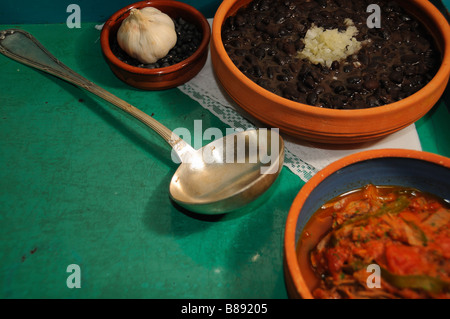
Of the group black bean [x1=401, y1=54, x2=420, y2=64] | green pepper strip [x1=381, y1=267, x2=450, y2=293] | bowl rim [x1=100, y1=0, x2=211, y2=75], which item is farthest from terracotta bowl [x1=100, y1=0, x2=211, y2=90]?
green pepper strip [x1=381, y1=267, x2=450, y2=293]

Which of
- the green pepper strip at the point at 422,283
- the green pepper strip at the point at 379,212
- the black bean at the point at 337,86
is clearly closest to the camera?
the green pepper strip at the point at 422,283

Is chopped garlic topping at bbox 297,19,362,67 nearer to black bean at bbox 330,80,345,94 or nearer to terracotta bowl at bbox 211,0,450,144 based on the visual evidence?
black bean at bbox 330,80,345,94

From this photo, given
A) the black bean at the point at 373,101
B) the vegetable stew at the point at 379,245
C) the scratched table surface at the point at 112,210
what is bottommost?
the scratched table surface at the point at 112,210

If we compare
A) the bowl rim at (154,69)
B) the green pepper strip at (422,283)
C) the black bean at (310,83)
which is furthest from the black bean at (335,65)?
the green pepper strip at (422,283)

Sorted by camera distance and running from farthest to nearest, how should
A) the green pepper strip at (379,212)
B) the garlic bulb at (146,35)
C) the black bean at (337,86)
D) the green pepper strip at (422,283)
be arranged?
the garlic bulb at (146,35) < the black bean at (337,86) < the green pepper strip at (379,212) < the green pepper strip at (422,283)

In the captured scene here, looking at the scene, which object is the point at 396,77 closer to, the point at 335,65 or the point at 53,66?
the point at 335,65

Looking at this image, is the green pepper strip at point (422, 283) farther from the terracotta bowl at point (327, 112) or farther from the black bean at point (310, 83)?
the black bean at point (310, 83)

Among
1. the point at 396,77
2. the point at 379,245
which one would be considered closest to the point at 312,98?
the point at 396,77
